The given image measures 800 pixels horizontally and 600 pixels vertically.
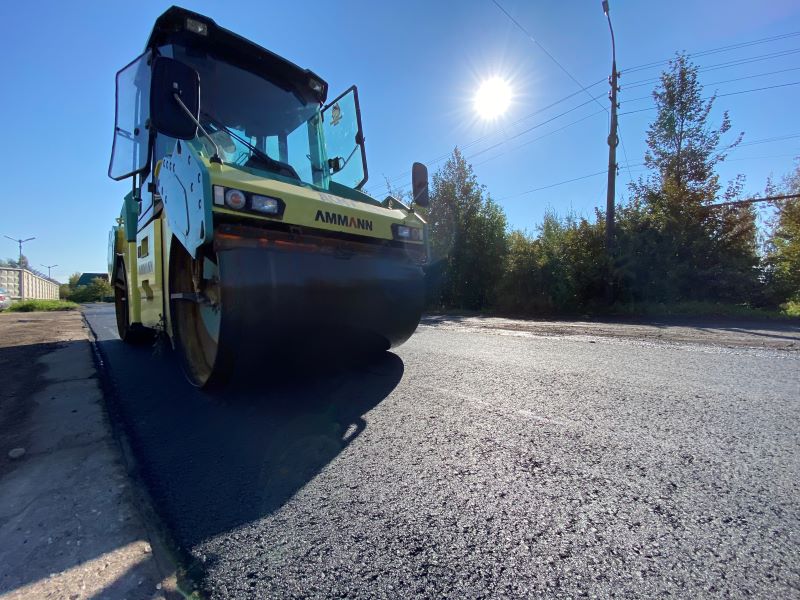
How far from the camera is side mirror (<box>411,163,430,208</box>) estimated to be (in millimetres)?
4289

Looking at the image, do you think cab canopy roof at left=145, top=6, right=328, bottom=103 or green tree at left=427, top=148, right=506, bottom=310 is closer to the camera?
cab canopy roof at left=145, top=6, right=328, bottom=103

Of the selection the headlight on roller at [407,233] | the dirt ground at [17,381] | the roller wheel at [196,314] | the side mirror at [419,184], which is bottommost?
the dirt ground at [17,381]

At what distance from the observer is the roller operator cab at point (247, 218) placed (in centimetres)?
261

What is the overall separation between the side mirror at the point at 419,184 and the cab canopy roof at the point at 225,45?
4.62ft

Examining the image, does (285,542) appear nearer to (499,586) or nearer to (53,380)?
(499,586)

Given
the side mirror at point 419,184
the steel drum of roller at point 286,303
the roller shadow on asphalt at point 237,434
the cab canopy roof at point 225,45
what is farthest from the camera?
the side mirror at point 419,184

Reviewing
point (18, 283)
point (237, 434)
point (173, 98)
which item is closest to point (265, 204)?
point (173, 98)

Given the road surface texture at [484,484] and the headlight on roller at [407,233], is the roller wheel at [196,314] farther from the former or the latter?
the headlight on roller at [407,233]

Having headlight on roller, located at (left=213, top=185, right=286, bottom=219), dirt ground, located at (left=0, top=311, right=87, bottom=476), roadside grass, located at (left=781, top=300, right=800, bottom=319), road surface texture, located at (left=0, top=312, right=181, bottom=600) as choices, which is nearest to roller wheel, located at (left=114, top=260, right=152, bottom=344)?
dirt ground, located at (left=0, top=311, right=87, bottom=476)

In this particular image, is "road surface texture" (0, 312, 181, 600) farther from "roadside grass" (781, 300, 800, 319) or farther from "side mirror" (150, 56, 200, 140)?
"roadside grass" (781, 300, 800, 319)

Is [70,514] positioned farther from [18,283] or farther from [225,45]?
[18,283]

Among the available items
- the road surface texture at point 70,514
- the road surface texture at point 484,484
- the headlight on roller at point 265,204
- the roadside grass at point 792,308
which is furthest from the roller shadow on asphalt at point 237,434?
the roadside grass at point 792,308

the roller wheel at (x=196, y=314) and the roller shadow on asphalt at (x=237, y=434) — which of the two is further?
the roller wheel at (x=196, y=314)

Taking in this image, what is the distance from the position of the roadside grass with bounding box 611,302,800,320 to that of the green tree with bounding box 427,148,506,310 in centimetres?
534
